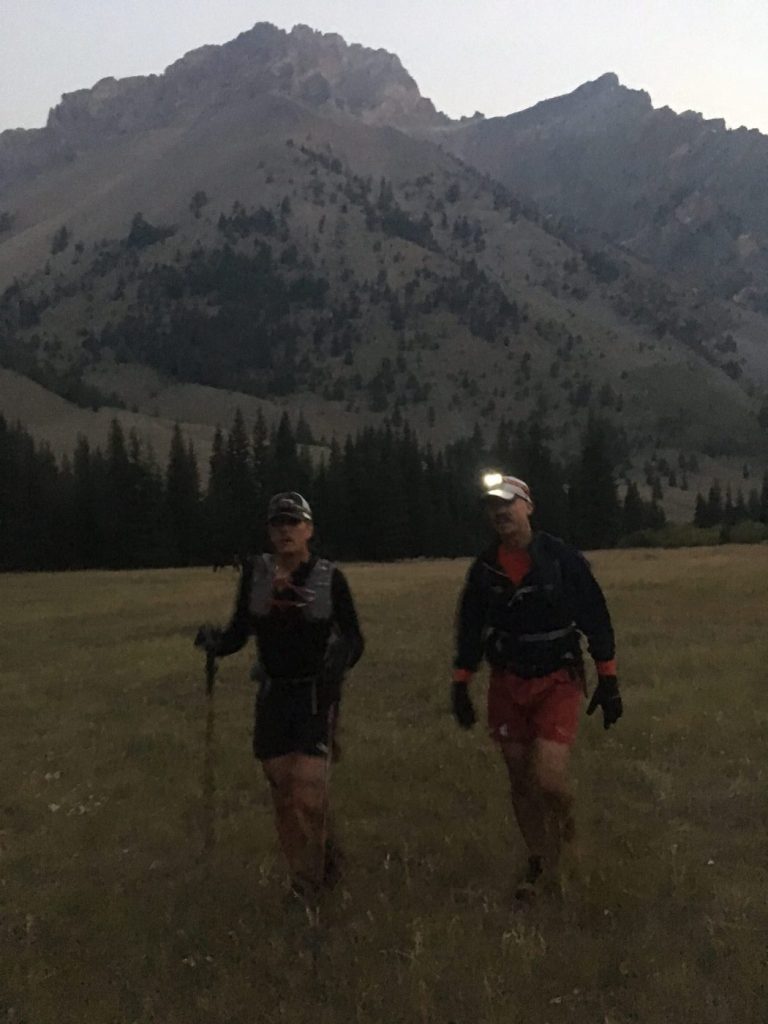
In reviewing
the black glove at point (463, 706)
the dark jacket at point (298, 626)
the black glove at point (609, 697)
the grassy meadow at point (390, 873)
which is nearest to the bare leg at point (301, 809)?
the grassy meadow at point (390, 873)

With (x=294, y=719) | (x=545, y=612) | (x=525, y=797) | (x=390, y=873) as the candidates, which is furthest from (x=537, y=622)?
(x=390, y=873)

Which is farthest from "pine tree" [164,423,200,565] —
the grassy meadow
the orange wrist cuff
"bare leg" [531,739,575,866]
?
the orange wrist cuff

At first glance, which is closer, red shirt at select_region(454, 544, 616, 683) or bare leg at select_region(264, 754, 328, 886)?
bare leg at select_region(264, 754, 328, 886)

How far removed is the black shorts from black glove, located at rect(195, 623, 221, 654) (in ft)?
2.31

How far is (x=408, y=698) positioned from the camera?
57.3 feet

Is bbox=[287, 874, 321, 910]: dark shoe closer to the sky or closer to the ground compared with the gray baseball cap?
closer to the ground

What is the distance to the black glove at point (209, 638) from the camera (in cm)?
817

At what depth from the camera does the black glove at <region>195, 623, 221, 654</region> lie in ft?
26.8

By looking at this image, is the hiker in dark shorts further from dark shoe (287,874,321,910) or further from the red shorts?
the red shorts

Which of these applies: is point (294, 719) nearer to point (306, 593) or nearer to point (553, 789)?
point (306, 593)

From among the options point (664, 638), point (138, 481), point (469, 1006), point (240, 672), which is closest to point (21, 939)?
point (469, 1006)

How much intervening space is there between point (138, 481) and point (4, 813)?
96.5 metres

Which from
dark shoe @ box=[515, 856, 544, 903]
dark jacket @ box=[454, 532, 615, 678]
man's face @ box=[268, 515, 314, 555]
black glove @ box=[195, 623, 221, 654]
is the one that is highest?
man's face @ box=[268, 515, 314, 555]

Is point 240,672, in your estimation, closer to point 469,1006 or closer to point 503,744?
point 503,744
